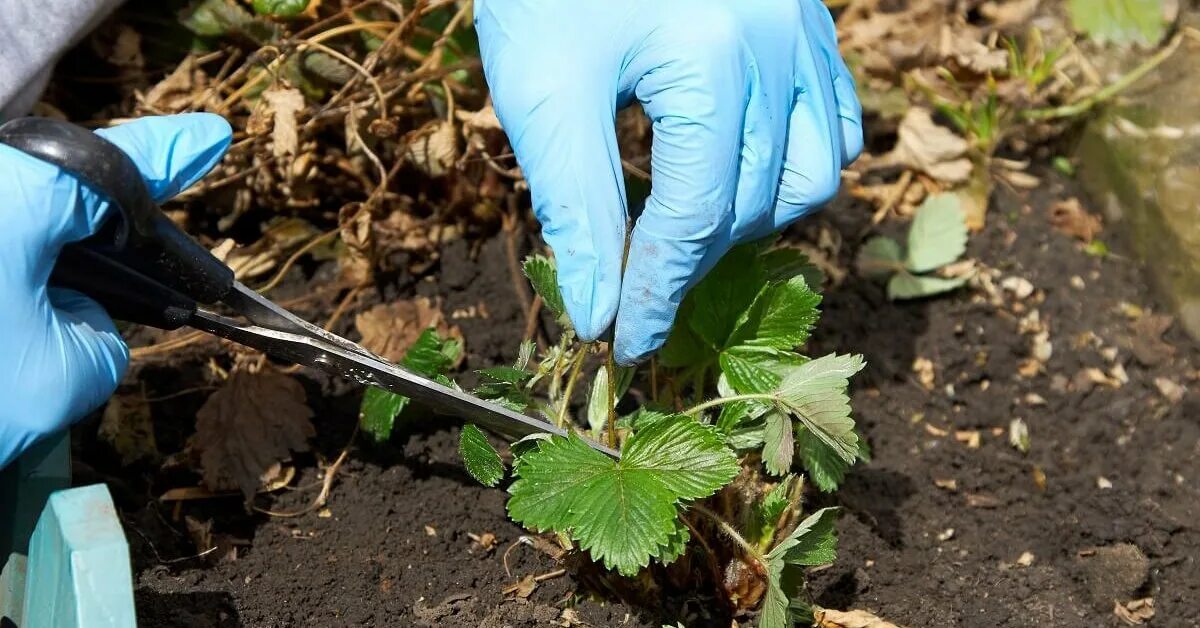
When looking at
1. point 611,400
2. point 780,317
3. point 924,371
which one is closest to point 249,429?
point 611,400

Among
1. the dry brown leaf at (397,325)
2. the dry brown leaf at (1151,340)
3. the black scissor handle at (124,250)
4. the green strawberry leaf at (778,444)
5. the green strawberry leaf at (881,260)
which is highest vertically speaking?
the black scissor handle at (124,250)

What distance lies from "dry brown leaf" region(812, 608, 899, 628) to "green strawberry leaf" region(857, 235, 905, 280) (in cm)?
84

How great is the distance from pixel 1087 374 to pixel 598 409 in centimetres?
105

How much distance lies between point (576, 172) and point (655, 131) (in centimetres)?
13

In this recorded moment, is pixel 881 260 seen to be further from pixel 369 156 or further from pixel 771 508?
pixel 369 156

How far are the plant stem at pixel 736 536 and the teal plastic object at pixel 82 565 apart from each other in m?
0.69

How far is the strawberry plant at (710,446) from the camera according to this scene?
1.32m

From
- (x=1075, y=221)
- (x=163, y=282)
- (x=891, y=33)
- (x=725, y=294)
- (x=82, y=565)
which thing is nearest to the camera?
(x=82, y=565)

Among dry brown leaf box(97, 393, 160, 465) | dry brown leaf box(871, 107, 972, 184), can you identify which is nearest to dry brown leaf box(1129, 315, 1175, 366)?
dry brown leaf box(871, 107, 972, 184)

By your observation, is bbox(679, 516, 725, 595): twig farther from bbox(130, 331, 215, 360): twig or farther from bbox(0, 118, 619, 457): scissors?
bbox(130, 331, 215, 360): twig

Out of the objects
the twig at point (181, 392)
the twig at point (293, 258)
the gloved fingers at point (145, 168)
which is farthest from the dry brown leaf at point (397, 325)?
the gloved fingers at point (145, 168)

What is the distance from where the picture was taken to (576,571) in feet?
5.11

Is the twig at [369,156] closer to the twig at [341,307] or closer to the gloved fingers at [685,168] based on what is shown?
the twig at [341,307]

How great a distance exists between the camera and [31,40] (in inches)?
69.4
